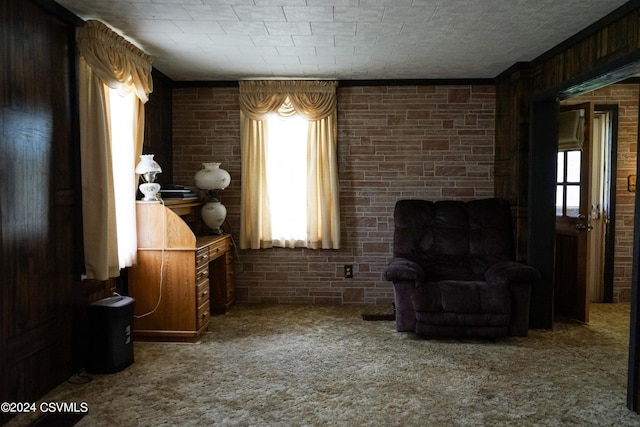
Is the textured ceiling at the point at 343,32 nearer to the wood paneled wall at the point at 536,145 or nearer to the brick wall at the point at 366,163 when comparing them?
the wood paneled wall at the point at 536,145

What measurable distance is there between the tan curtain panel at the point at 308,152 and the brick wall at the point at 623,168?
2777 millimetres

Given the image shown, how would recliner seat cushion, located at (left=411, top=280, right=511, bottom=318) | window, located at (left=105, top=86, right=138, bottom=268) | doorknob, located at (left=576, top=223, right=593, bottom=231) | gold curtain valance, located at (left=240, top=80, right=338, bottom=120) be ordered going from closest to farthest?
window, located at (left=105, top=86, right=138, bottom=268) → recliner seat cushion, located at (left=411, top=280, right=511, bottom=318) → doorknob, located at (left=576, top=223, right=593, bottom=231) → gold curtain valance, located at (left=240, top=80, right=338, bottom=120)

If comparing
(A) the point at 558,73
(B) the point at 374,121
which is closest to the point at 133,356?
(B) the point at 374,121

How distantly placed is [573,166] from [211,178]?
369 cm

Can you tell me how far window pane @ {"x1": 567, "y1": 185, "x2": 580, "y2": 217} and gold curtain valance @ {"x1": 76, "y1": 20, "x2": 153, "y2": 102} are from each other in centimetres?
422

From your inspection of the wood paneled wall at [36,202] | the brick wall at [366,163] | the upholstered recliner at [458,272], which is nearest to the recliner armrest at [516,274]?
the upholstered recliner at [458,272]

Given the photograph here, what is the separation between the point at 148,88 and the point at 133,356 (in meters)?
2.26

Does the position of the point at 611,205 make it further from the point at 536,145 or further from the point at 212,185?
the point at 212,185

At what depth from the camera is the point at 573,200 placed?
15.4ft

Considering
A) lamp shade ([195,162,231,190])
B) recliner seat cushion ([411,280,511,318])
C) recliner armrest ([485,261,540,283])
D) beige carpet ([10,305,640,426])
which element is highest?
lamp shade ([195,162,231,190])

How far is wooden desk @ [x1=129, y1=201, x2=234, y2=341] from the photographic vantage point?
3.83 meters

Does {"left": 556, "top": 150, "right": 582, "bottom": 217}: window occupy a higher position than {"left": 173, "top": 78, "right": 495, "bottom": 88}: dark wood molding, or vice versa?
{"left": 173, "top": 78, "right": 495, "bottom": 88}: dark wood molding

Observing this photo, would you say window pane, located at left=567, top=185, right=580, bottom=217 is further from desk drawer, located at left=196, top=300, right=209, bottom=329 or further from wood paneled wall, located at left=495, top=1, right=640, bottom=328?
desk drawer, located at left=196, top=300, right=209, bottom=329

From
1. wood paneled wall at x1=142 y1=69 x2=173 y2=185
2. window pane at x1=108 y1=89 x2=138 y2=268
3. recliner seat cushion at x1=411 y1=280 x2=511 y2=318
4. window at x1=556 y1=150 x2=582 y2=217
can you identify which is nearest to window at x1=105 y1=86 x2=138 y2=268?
window pane at x1=108 y1=89 x2=138 y2=268
